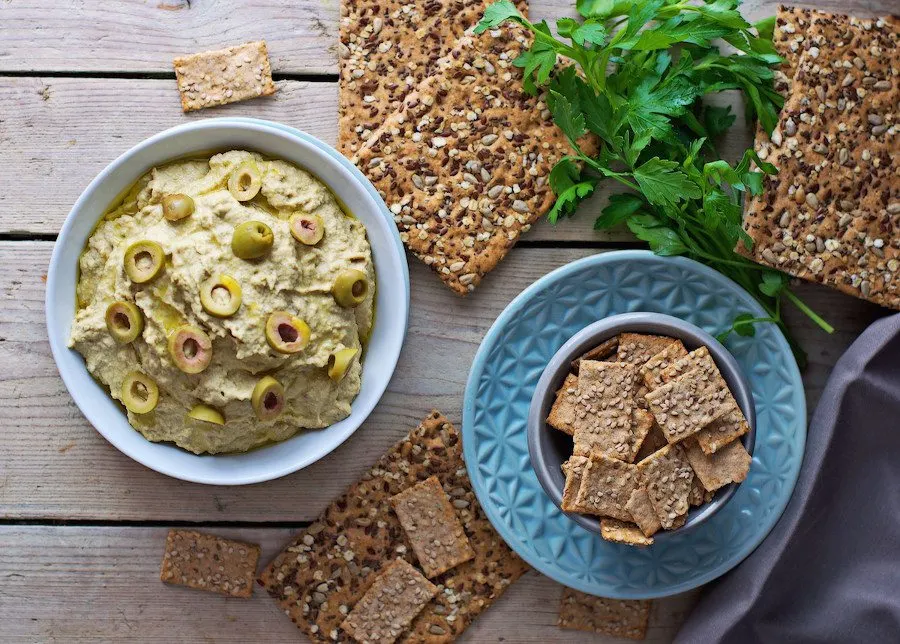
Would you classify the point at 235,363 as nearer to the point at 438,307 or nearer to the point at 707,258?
the point at 438,307

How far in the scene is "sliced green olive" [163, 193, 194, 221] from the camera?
1707mm

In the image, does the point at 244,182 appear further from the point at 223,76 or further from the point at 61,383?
the point at 61,383

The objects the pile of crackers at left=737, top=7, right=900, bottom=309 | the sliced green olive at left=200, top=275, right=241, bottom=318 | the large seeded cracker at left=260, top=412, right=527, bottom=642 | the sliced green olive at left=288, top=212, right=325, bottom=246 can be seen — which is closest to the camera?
the sliced green olive at left=200, top=275, right=241, bottom=318

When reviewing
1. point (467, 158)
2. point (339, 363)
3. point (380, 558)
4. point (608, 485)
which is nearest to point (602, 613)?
point (608, 485)

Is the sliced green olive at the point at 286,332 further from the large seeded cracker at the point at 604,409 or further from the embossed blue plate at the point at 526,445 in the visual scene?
the large seeded cracker at the point at 604,409

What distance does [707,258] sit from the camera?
1947 millimetres

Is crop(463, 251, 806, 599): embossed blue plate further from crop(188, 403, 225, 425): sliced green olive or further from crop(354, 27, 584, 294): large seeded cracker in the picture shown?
crop(188, 403, 225, 425): sliced green olive

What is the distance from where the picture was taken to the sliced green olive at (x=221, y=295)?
1.65 meters

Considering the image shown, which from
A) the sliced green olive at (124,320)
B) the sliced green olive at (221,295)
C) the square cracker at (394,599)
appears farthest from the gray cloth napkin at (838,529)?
the sliced green olive at (124,320)

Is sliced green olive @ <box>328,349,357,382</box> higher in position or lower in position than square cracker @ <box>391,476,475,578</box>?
higher

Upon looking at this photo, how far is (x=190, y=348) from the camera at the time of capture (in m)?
1.67

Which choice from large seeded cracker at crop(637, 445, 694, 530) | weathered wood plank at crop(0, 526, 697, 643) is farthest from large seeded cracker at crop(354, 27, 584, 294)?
weathered wood plank at crop(0, 526, 697, 643)

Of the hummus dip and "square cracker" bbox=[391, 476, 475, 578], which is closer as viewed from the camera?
the hummus dip

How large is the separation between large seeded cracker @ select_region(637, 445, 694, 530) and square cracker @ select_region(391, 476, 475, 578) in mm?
508
